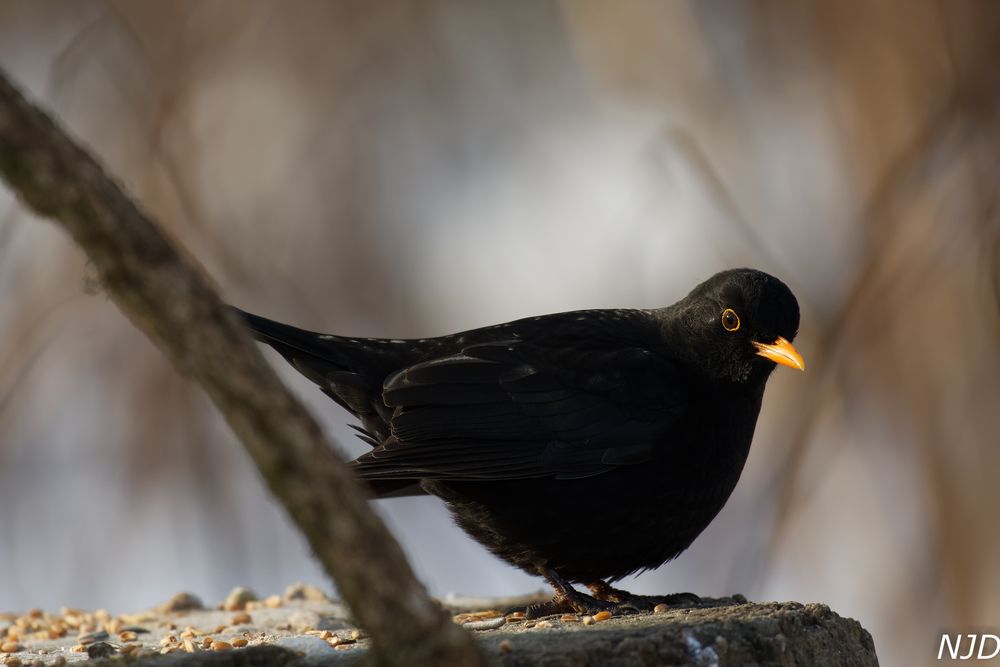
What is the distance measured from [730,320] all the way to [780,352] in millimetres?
244

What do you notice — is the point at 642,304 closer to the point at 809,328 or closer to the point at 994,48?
the point at 809,328

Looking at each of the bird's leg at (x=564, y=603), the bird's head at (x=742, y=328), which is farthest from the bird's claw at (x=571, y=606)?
the bird's head at (x=742, y=328)

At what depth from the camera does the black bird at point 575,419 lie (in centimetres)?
380

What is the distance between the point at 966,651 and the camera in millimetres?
6453

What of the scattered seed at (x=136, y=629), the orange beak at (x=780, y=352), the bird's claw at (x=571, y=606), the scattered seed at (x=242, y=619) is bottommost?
the bird's claw at (x=571, y=606)

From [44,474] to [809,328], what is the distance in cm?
542

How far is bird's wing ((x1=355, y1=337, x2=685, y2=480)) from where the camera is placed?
3.79 metres

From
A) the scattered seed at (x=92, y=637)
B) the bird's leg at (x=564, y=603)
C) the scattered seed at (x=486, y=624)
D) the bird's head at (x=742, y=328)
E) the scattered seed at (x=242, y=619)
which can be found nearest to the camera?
Answer: the scattered seed at (x=486, y=624)

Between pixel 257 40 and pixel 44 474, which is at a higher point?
pixel 257 40

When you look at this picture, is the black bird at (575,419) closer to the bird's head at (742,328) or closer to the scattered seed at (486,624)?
the bird's head at (742,328)

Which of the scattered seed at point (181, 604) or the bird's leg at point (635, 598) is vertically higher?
the scattered seed at point (181, 604)

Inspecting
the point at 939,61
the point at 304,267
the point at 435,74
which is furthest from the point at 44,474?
the point at 939,61

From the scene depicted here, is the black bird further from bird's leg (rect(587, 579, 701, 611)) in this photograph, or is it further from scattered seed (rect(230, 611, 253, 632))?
scattered seed (rect(230, 611, 253, 632))

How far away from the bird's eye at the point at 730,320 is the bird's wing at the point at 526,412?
261mm
